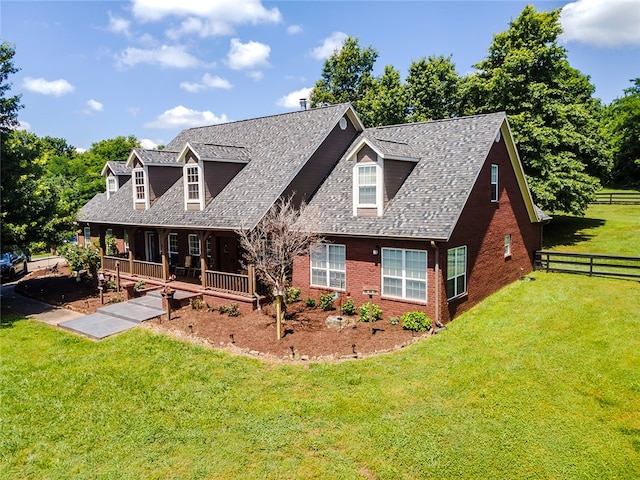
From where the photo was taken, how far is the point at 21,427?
9.30 metres

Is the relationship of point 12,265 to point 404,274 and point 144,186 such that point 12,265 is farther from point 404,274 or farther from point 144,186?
point 404,274

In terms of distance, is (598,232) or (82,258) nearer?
(82,258)

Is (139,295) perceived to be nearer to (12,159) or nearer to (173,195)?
(173,195)

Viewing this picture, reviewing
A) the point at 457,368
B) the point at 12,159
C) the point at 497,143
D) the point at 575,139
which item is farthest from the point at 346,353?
the point at 575,139

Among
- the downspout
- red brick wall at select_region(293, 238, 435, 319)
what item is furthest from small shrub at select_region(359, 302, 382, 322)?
the downspout

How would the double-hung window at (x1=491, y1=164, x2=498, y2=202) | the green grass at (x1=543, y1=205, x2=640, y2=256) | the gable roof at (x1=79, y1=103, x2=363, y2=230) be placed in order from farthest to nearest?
the green grass at (x1=543, y1=205, x2=640, y2=256) → the double-hung window at (x1=491, y1=164, x2=498, y2=202) → the gable roof at (x1=79, y1=103, x2=363, y2=230)

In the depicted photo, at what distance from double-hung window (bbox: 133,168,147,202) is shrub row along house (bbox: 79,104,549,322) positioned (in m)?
0.05

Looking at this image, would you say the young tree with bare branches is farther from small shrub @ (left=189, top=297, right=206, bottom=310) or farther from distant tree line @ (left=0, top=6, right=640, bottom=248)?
distant tree line @ (left=0, top=6, right=640, bottom=248)

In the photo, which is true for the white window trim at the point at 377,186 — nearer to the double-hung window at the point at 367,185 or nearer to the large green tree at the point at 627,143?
the double-hung window at the point at 367,185

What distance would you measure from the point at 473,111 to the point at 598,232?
477 inches

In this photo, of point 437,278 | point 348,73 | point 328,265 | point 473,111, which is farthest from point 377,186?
point 348,73

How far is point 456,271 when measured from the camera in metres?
15.4

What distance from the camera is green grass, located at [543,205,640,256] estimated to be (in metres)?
25.6

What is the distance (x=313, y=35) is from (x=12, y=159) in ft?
45.8
